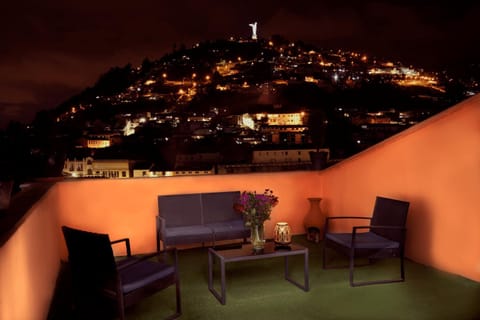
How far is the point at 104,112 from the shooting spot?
25.2 meters

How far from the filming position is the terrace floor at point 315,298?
12.7ft

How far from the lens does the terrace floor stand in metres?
3.88

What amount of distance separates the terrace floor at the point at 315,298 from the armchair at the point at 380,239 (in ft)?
0.82

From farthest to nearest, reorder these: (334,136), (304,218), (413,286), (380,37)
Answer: (380,37) < (334,136) < (304,218) < (413,286)

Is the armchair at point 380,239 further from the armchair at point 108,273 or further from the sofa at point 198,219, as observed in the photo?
the armchair at point 108,273

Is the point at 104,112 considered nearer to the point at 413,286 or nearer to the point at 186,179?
the point at 186,179

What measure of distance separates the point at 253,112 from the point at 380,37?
376 inches

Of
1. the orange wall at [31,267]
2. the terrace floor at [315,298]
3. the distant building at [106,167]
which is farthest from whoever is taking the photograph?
the distant building at [106,167]

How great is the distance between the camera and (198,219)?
5.95m

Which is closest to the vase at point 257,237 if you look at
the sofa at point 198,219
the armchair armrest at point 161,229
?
the sofa at point 198,219

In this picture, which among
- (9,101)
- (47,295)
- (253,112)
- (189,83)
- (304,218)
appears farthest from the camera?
(189,83)

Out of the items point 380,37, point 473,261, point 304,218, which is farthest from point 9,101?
point 380,37

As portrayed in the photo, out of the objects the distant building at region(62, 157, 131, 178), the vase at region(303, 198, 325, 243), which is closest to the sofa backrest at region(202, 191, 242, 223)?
the vase at region(303, 198, 325, 243)

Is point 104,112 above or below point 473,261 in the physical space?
above
